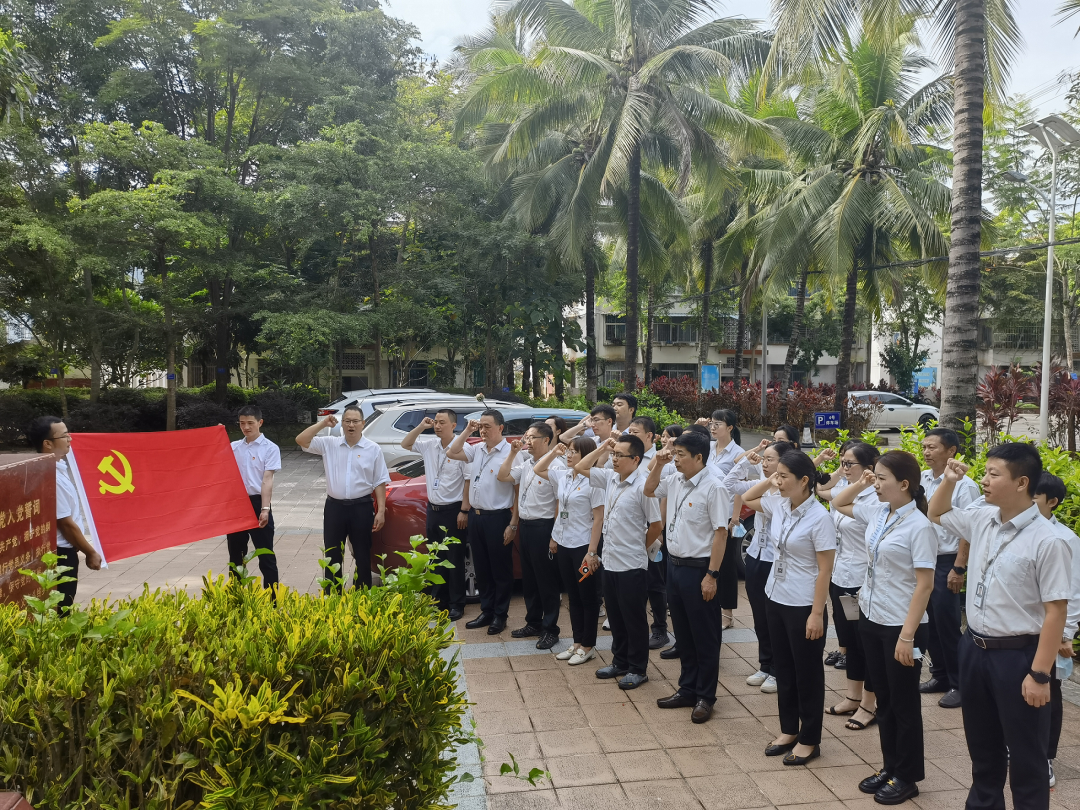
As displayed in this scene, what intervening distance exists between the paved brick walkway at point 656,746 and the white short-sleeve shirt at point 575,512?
89 centimetres

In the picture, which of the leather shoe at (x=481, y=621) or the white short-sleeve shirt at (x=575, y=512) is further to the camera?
the leather shoe at (x=481, y=621)

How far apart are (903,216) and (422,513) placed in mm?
13856

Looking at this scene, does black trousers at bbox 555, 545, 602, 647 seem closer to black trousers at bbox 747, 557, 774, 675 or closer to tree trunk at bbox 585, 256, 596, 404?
black trousers at bbox 747, 557, 774, 675

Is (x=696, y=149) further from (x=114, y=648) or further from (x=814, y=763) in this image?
(x=114, y=648)

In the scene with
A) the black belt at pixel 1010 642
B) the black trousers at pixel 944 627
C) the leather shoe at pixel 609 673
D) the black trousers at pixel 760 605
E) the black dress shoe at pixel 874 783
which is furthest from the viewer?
the leather shoe at pixel 609 673

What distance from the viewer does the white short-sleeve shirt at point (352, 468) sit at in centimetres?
625

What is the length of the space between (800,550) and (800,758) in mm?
1068

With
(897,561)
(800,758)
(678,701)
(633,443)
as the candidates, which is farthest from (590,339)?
(897,561)

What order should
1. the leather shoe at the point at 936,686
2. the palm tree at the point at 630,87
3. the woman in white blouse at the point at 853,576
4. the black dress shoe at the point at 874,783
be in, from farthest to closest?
1. the palm tree at the point at 630,87
2. the leather shoe at the point at 936,686
3. the woman in white blouse at the point at 853,576
4. the black dress shoe at the point at 874,783

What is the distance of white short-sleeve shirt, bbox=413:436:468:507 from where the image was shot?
651 cm

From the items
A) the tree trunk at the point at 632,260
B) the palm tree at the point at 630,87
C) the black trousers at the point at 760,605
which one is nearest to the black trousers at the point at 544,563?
the black trousers at the point at 760,605

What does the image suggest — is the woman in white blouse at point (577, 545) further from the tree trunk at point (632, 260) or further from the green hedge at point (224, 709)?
the tree trunk at point (632, 260)

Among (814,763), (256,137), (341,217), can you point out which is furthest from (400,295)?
(814,763)

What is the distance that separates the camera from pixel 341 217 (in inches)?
713
